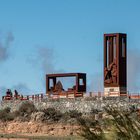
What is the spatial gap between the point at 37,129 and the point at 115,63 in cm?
1088

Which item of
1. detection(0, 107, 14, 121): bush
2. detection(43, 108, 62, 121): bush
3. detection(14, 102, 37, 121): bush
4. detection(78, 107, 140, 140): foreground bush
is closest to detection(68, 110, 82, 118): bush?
detection(43, 108, 62, 121): bush

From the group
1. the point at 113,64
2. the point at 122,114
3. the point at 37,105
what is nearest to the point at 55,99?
the point at 37,105

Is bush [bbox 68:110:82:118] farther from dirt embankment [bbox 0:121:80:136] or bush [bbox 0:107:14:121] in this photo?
bush [bbox 0:107:14:121]

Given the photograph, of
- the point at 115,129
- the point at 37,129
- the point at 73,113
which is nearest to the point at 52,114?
the point at 37,129

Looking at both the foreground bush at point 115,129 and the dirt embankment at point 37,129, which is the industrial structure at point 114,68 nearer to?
the dirt embankment at point 37,129

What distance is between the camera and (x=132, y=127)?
60.8 feet

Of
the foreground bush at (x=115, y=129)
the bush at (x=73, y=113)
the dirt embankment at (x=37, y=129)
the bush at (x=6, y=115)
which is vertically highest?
the foreground bush at (x=115, y=129)

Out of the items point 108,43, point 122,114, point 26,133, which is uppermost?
point 108,43

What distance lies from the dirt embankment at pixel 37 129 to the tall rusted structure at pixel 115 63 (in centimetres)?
701

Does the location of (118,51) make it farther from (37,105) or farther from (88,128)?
(88,128)

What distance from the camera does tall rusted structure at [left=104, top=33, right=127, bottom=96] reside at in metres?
67.0

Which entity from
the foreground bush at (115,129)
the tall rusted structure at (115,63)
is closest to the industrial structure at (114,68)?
the tall rusted structure at (115,63)

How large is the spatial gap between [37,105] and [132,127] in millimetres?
51586

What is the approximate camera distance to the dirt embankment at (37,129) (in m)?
61.0
